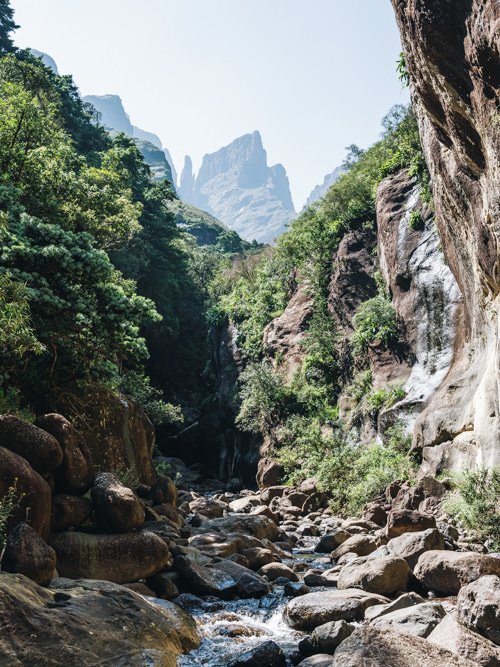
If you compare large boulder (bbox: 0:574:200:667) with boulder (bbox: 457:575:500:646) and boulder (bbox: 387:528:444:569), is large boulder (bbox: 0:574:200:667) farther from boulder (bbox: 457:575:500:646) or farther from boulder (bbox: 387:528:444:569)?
boulder (bbox: 387:528:444:569)

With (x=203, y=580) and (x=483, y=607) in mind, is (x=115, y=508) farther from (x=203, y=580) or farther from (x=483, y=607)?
(x=483, y=607)

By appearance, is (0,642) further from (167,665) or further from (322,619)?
(322,619)

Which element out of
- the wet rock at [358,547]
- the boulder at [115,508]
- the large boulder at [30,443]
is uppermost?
the large boulder at [30,443]

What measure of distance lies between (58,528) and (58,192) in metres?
13.3

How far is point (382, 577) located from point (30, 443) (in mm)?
6033

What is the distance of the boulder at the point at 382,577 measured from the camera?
856 cm

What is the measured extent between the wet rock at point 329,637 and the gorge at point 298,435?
28 mm

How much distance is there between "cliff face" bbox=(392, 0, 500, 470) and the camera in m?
10.3

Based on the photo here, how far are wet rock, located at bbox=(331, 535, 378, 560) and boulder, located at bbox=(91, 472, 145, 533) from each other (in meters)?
5.20

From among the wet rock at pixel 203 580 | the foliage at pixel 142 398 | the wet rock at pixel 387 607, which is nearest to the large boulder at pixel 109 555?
the wet rock at pixel 203 580

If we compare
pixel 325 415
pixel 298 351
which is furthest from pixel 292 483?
pixel 298 351

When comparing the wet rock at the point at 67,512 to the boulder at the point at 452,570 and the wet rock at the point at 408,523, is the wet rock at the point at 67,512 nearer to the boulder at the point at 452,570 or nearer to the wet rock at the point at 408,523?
the boulder at the point at 452,570

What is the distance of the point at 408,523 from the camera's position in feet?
39.1

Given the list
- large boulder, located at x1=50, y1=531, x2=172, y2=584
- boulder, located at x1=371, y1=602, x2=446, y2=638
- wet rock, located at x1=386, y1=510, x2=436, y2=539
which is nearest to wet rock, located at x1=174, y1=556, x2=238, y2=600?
large boulder, located at x1=50, y1=531, x2=172, y2=584
